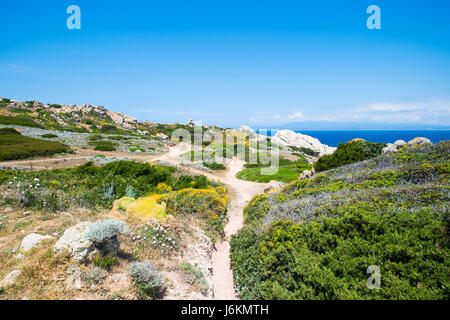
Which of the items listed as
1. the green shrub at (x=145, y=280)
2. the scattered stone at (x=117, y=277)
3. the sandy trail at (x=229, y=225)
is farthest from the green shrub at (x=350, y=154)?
the scattered stone at (x=117, y=277)

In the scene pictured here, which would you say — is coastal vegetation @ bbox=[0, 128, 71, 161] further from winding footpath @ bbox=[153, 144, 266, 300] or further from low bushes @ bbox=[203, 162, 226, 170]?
winding footpath @ bbox=[153, 144, 266, 300]

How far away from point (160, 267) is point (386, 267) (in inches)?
209

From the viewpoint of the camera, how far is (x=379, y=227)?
5.30 metres

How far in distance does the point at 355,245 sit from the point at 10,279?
7.16 m

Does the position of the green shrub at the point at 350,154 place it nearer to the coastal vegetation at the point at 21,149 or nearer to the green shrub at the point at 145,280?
the green shrub at the point at 145,280

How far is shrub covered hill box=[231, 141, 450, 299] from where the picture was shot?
412 centimetres

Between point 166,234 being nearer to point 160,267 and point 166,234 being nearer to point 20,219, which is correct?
point 160,267

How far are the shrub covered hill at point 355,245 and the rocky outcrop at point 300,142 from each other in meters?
56.5

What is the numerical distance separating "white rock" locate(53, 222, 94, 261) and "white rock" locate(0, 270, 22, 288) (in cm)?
66

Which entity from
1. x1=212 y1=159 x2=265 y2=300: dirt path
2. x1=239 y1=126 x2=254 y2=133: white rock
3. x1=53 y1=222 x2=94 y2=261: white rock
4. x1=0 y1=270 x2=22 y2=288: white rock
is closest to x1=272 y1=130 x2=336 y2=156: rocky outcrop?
x1=239 y1=126 x2=254 y2=133: white rock

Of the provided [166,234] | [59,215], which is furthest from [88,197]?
[166,234]

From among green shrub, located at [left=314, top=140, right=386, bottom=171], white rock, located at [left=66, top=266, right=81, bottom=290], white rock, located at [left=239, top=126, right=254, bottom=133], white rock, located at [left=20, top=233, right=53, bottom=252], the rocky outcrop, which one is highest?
white rock, located at [left=239, top=126, right=254, bottom=133]

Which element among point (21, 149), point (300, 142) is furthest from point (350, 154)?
point (300, 142)

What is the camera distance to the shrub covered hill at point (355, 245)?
4117 mm
